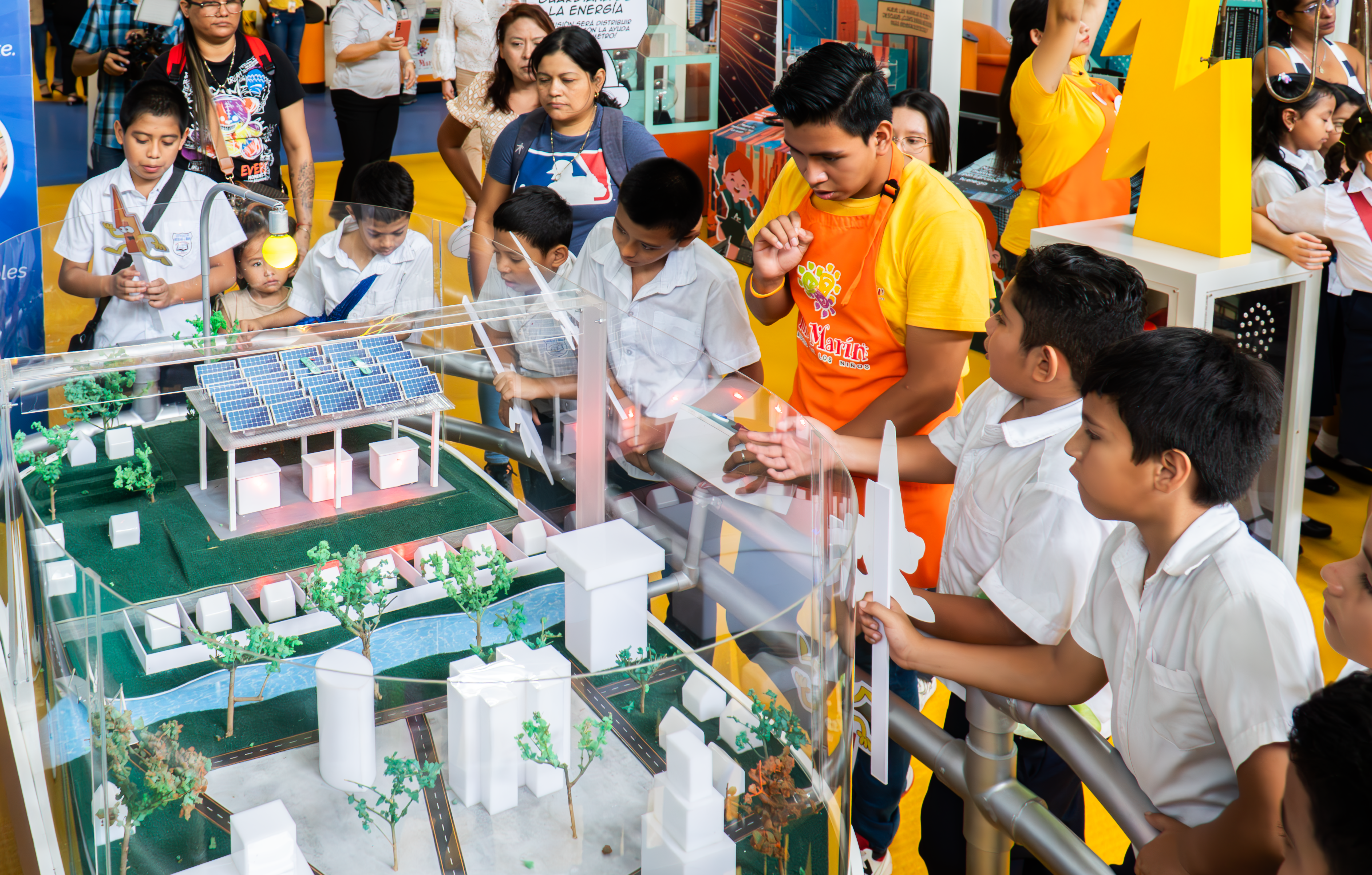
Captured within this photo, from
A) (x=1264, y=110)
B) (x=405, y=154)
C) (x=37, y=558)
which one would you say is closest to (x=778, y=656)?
(x=37, y=558)

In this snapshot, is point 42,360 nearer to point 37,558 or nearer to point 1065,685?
point 37,558

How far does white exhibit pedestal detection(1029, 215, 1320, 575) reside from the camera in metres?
2.83

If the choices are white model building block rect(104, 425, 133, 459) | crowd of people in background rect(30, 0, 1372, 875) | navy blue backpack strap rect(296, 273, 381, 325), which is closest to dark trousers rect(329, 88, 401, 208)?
crowd of people in background rect(30, 0, 1372, 875)

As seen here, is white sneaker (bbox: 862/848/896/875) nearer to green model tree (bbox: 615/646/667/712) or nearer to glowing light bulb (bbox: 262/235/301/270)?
green model tree (bbox: 615/646/667/712)

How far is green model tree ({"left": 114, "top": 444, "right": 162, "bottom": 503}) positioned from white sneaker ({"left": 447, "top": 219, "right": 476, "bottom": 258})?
822mm

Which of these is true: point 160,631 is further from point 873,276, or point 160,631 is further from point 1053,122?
point 1053,122

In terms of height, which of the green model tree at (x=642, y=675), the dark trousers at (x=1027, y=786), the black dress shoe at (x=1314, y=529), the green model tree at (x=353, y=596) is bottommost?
the black dress shoe at (x=1314, y=529)

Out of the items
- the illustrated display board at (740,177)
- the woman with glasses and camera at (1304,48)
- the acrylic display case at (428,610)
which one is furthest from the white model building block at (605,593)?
the illustrated display board at (740,177)

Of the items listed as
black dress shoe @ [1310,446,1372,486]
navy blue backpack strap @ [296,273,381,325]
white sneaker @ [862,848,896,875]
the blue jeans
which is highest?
the blue jeans

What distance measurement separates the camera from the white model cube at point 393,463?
2393mm

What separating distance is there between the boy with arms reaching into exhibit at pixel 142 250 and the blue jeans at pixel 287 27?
7146 mm

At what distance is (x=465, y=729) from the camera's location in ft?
4.10

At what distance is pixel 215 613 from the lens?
1.79 meters

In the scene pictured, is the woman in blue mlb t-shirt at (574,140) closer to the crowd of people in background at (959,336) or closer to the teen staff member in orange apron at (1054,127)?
the crowd of people in background at (959,336)
